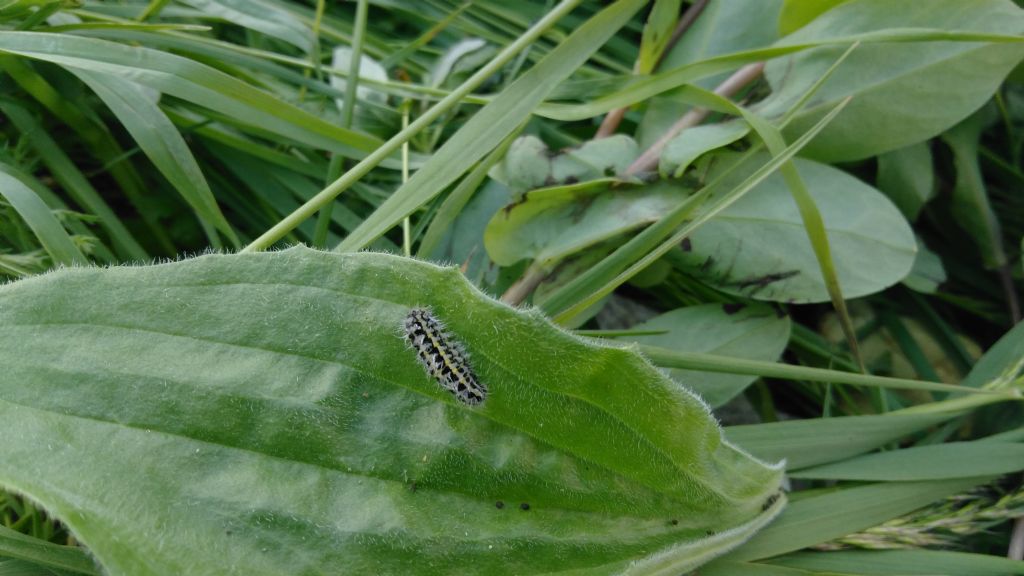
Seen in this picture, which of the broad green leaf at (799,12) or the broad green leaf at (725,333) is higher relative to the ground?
the broad green leaf at (799,12)

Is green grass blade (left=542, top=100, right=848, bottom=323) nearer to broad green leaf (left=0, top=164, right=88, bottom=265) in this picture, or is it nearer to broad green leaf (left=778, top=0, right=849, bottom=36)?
broad green leaf (left=778, top=0, right=849, bottom=36)

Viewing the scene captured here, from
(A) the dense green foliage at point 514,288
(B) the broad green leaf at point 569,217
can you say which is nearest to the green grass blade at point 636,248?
(A) the dense green foliage at point 514,288

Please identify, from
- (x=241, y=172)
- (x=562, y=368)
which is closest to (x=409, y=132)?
(x=241, y=172)

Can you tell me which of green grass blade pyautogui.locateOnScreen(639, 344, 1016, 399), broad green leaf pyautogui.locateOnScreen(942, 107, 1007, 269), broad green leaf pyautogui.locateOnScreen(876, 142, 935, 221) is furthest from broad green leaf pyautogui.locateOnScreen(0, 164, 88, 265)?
broad green leaf pyautogui.locateOnScreen(942, 107, 1007, 269)

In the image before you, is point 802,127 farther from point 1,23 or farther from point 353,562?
point 1,23

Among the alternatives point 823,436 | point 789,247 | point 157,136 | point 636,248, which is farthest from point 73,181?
point 823,436

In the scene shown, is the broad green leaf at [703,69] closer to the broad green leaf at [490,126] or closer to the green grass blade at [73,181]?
the broad green leaf at [490,126]
